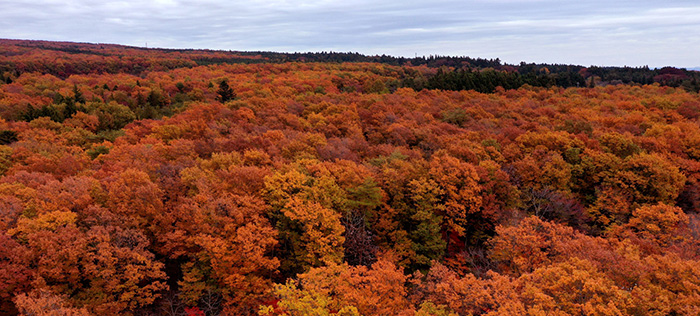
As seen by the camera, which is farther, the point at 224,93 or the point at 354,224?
the point at 224,93

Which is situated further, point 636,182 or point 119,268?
point 636,182

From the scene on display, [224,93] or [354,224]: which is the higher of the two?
[224,93]

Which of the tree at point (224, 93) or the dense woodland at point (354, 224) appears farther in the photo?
the tree at point (224, 93)

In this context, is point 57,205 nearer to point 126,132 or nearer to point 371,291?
point 371,291

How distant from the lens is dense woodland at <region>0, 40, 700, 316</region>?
68.8 feet

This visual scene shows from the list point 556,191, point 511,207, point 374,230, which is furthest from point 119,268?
point 556,191

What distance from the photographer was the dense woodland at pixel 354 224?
21.0m

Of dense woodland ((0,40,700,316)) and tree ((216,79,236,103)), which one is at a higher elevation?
tree ((216,79,236,103))

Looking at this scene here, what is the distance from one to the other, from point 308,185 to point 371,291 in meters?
14.9

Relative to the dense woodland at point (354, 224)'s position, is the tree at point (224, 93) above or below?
above

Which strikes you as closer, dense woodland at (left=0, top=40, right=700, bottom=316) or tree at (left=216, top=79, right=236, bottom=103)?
dense woodland at (left=0, top=40, right=700, bottom=316)

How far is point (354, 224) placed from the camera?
35.8 meters

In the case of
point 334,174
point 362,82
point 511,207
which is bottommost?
point 511,207

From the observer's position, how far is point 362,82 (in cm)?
15262
